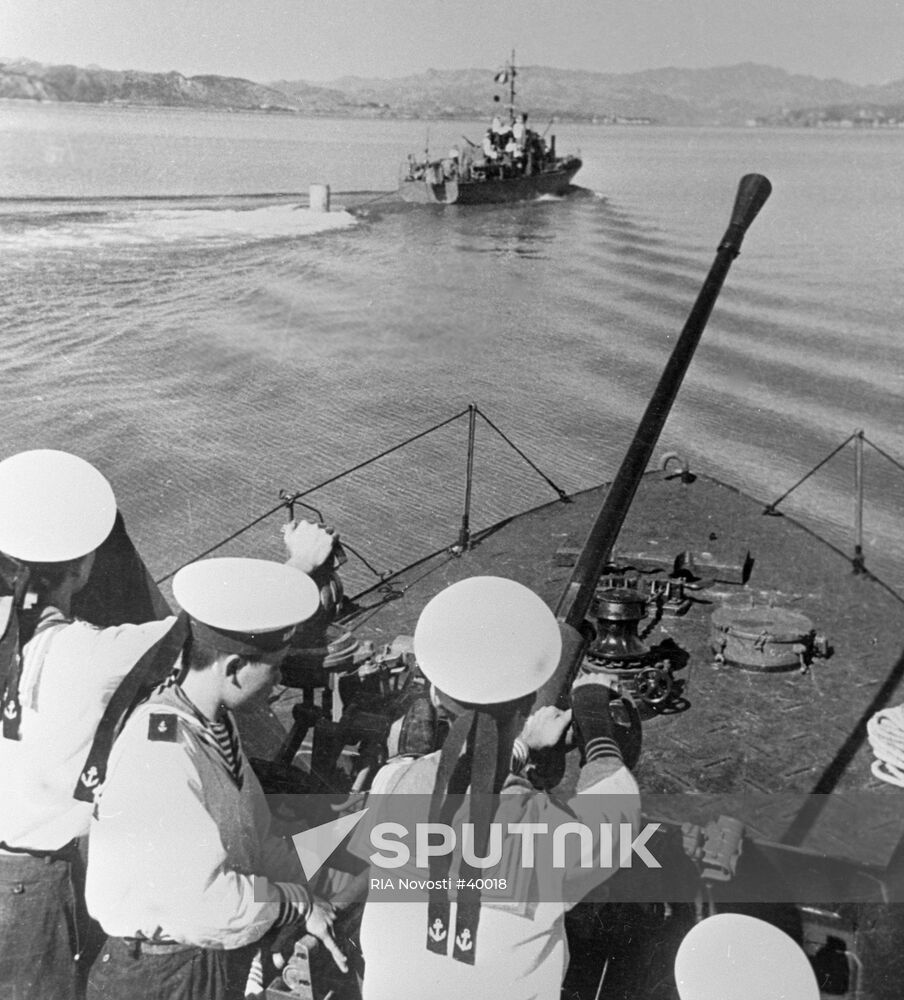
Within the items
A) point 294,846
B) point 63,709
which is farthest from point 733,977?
point 63,709

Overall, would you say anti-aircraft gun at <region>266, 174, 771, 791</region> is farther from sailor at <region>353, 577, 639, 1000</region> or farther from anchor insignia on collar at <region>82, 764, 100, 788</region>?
anchor insignia on collar at <region>82, 764, 100, 788</region>

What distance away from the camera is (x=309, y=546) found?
124 inches

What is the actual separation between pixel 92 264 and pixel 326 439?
12.1 ft

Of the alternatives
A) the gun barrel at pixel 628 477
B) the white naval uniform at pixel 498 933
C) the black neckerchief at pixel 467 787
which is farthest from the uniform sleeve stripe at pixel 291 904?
the gun barrel at pixel 628 477

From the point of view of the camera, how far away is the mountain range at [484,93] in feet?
13.5

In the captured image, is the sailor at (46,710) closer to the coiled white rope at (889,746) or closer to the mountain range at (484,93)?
the mountain range at (484,93)

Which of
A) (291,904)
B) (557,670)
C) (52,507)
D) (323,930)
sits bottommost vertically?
(323,930)

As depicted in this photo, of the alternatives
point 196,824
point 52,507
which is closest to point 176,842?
point 196,824

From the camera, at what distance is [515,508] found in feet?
31.8

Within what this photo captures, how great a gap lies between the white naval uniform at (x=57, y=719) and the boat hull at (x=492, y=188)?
926cm

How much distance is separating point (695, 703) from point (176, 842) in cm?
312

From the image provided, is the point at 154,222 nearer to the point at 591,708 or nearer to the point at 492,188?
the point at 591,708

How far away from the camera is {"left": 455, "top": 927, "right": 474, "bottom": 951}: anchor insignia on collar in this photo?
238 cm

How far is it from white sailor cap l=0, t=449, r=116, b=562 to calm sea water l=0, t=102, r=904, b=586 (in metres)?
1.36
